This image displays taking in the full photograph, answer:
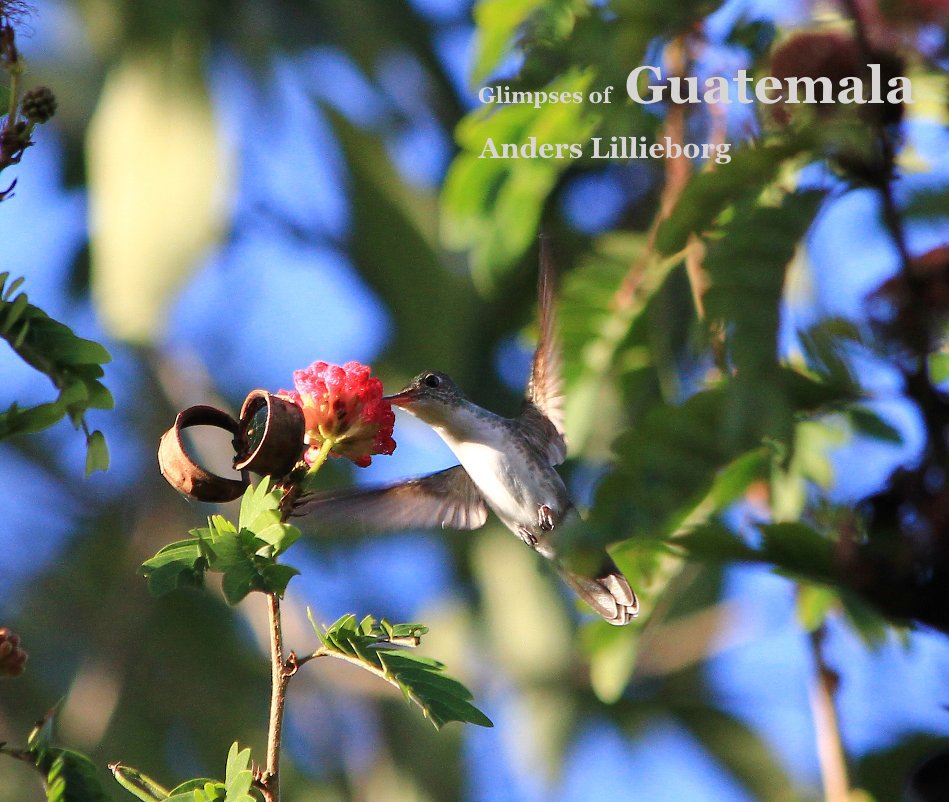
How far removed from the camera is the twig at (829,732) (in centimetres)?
183

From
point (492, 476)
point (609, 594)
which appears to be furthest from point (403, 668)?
point (492, 476)

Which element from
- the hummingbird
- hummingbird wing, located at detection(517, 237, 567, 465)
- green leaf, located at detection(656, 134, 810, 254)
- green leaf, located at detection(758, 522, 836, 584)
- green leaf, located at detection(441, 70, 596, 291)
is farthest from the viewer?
hummingbird wing, located at detection(517, 237, 567, 465)

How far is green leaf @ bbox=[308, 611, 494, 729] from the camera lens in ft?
4.63

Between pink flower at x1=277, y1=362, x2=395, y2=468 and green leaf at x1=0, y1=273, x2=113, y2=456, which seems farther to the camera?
pink flower at x1=277, y1=362, x2=395, y2=468

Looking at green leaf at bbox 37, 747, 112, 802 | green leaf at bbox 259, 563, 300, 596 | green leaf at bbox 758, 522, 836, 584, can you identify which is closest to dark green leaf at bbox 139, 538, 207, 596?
green leaf at bbox 259, 563, 300, 596

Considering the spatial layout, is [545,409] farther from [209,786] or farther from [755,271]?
[209,786]

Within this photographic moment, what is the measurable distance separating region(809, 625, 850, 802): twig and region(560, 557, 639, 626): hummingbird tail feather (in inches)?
26.7

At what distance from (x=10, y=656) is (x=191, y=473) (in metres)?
0.33

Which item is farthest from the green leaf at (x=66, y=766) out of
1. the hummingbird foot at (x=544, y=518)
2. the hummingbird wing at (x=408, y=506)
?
the hummingbird foot at (x=544, y=518)

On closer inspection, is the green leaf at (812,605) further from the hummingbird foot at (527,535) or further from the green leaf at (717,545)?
the hummingbird foot at (527,535)

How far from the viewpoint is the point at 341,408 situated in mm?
1683

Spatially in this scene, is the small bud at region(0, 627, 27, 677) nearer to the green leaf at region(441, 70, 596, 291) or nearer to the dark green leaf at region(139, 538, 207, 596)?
the dark green leaf at region(139, 538, 207, 596)

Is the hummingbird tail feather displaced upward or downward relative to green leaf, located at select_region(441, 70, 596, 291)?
downward

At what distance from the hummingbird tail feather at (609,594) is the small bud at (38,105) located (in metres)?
1.69
